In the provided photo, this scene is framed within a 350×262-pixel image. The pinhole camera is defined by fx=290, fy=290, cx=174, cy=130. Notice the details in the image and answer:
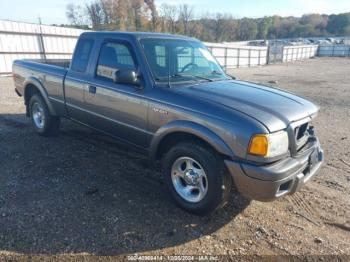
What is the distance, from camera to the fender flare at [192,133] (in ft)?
9.55

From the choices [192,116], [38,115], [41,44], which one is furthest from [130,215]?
[41,44]

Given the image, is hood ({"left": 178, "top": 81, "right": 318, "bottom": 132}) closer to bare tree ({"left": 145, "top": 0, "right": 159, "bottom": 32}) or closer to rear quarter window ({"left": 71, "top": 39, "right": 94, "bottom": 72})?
rear quarter window ({"left": 71, "top": 39, "right": 94, "bottom": 72})

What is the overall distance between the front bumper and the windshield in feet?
4.68

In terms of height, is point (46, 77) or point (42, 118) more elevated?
point (46, 77)

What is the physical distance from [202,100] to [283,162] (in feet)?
3.45

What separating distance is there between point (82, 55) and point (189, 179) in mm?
2664

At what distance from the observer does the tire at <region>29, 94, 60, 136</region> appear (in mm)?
5512

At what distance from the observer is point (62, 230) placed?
301 centimetres

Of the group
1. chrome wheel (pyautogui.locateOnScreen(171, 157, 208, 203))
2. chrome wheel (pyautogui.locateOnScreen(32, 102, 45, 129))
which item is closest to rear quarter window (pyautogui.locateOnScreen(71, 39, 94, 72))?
chrome wheel (pyautogui.locateOnScreen(32, 102, 45, 129))

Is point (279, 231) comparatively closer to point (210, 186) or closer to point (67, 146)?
point (210, 186)

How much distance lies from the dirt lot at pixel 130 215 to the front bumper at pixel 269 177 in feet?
1.75

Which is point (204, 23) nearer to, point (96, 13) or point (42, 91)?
point (96, 13)

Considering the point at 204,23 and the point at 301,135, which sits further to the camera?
the point at 204,23

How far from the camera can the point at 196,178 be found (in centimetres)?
327
